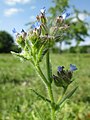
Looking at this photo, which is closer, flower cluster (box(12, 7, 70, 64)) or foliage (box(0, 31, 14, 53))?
flower cluster (box(12, 7, 70, 64))

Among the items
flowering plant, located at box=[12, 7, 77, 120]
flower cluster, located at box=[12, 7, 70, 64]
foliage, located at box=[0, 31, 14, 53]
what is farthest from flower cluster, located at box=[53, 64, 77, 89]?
foliage, located at box=[0, 31, 14, 53]

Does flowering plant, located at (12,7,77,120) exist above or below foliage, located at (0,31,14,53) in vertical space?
above

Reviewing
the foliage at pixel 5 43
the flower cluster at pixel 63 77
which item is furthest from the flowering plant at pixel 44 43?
the foliage at pixel 5 43

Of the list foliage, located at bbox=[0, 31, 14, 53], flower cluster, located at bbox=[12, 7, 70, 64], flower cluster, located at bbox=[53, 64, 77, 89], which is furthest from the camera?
foliage, located at bbox=[0, 31, 14, 53]

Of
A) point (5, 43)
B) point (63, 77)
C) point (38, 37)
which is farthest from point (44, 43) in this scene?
point (5, 43)

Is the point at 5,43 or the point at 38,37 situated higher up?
the point at 38,37

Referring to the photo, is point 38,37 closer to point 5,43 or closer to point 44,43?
point 44,43

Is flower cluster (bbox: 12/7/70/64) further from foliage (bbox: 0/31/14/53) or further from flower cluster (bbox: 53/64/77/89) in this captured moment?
foliage (bbox: 0/31/14/53)

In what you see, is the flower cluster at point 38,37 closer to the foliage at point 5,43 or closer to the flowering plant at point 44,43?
the flowering plant at point 44,43

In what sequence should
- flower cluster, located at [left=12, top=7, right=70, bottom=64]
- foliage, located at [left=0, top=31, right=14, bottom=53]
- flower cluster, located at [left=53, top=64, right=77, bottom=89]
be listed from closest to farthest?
flower cluster, located at [left=12, top=7, right=70, bottom=64]
flower cluster, located at [left=53, top=64, right=77, bottom=89]
foliage, located at [left=0, top=31, right=14, bottom=53]

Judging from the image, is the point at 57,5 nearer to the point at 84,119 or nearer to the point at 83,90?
the point at 83,90

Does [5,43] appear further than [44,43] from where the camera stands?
Yes
